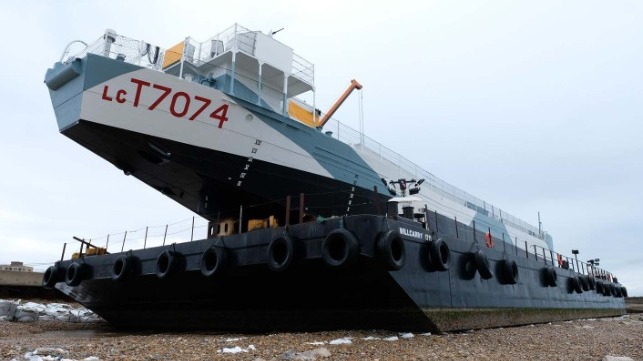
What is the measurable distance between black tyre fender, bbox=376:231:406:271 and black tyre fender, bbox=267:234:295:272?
164cm

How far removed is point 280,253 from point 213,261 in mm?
1855

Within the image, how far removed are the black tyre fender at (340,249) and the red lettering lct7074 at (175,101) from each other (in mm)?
4760

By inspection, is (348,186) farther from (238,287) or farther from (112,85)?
(112,85)

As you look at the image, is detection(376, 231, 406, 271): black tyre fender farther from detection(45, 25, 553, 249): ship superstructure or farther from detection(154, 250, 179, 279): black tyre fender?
detection(154, 250, 179, 279): black tyre fender

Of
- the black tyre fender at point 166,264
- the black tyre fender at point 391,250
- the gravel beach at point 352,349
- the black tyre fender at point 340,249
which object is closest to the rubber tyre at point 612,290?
the gravel beach at point 352,349

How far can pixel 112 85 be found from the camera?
10.3 metres

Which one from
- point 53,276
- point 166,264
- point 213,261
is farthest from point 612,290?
point 53,276

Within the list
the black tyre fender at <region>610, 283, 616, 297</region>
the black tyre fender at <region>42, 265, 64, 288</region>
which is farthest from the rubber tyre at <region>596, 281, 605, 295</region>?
the black tyre fender at <region>42, 265, 64, 288</region>

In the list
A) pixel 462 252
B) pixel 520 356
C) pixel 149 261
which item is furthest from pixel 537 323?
pixel 149 261

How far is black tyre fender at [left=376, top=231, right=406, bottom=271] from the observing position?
8.12 metres

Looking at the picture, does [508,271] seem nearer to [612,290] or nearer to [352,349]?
[352,349]

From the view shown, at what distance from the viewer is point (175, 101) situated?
429 inches

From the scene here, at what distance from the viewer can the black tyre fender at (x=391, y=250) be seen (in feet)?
26.6

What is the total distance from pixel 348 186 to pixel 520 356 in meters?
8.01
